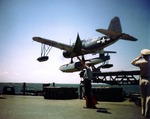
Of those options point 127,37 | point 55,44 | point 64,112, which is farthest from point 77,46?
point 64,112

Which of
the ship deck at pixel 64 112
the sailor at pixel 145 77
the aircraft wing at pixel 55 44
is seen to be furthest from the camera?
the aircraft wing at pixel 55 44

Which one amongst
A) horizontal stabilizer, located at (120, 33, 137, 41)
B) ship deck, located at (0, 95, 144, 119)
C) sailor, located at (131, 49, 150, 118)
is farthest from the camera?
horizontal stabilizer, located at (120, 33, 137, 41)

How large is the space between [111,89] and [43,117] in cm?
927

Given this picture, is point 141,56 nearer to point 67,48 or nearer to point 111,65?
point 111,65

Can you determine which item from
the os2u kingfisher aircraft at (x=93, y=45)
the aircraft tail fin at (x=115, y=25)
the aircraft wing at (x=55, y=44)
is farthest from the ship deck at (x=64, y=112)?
the aircraft tail fin at (x=115, y=25)

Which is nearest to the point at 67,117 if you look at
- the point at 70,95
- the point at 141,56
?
the point at 141,56

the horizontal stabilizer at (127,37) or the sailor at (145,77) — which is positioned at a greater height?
the horizontal stabilizer at (127,37)

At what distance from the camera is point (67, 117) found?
7.20m

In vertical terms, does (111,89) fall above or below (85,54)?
below

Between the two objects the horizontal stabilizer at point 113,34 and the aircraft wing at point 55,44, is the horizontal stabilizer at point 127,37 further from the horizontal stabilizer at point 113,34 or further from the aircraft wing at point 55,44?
the aircraft wing at point 55,44

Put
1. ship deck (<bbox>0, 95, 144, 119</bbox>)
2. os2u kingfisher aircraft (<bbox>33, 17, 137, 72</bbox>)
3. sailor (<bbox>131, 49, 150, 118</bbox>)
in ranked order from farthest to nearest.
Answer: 1. os2u kingfisher aircraft (<bbox>33, 17, 137, 72</bbox>)
2. ship deck (<bbox>0, 95, 144, 119</bbox>)
3. sailor (<bbox>131, 49, 150, 118</bbox>)

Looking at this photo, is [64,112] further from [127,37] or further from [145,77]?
[127,37]

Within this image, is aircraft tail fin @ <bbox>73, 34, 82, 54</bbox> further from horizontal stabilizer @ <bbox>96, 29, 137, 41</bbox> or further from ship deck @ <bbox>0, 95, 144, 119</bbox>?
ship deck @ <bbox>0, 95, 144, 119</bbox>

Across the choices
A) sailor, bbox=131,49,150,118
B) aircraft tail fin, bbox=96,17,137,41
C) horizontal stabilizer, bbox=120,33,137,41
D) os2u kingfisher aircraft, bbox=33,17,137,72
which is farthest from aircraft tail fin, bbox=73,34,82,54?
sailor, bbox=131,49,150,118
